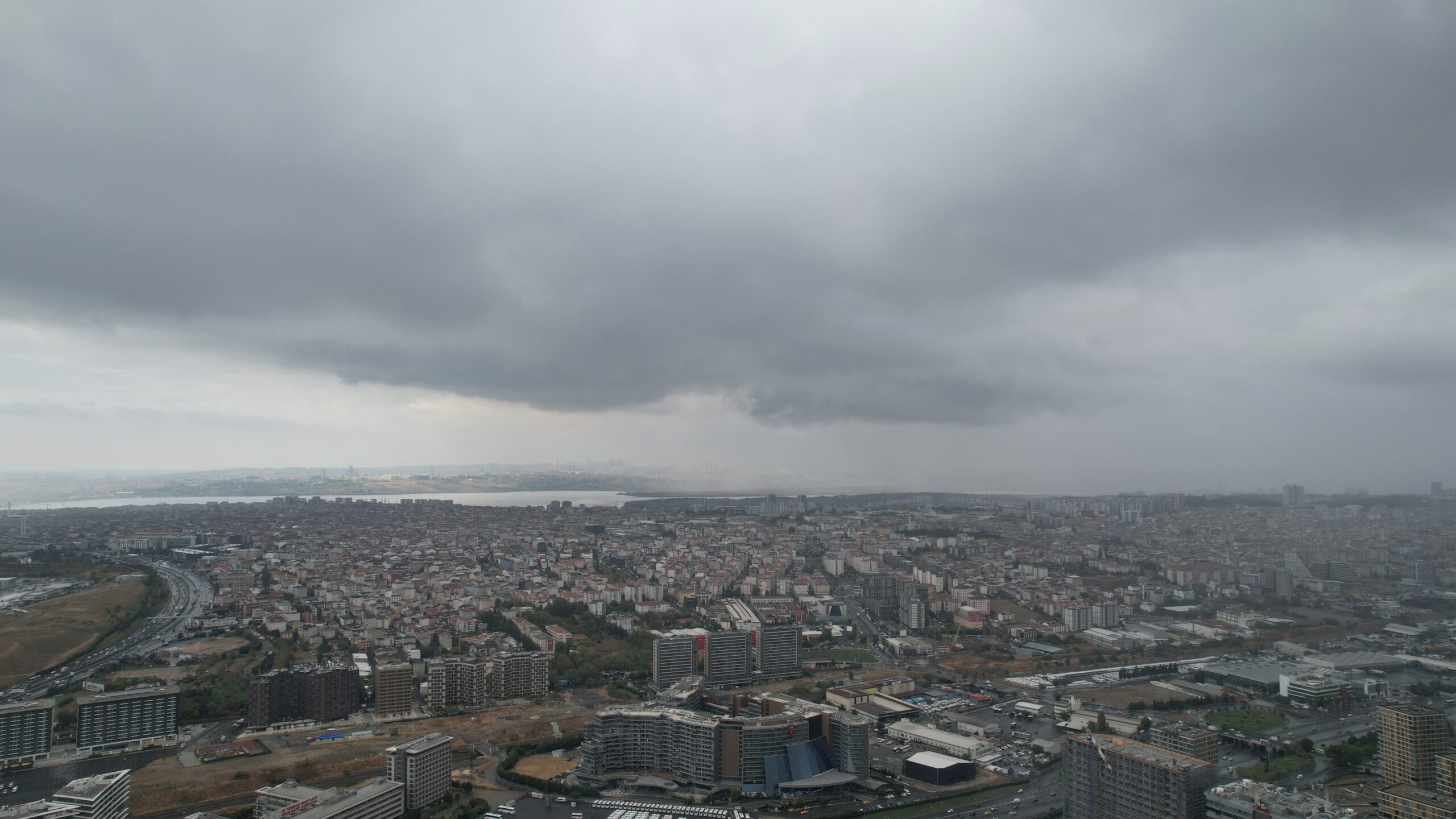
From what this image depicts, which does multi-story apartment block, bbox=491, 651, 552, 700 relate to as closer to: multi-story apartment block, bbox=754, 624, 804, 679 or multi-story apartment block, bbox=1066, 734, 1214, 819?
multi-story apartment block, bbox=754, 624, 804, 679

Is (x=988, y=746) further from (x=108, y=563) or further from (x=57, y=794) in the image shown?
(x=108, y=563)

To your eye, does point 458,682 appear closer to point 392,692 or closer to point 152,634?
point 392,692

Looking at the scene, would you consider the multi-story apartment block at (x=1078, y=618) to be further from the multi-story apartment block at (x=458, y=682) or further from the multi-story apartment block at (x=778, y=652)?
the multi-story apartment block at (x=458, y=682)

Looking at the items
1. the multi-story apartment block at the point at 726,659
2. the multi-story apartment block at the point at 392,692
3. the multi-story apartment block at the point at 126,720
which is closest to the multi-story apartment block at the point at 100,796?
the multi-story apartment block at the point at 126,720

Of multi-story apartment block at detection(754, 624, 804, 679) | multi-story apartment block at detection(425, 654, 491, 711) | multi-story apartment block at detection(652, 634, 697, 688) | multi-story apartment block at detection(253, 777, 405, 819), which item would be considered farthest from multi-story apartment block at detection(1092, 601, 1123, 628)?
multi-story apartment block at detection(253, 777, 405, 819)

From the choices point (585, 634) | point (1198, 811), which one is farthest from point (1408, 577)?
point (585, 634)
